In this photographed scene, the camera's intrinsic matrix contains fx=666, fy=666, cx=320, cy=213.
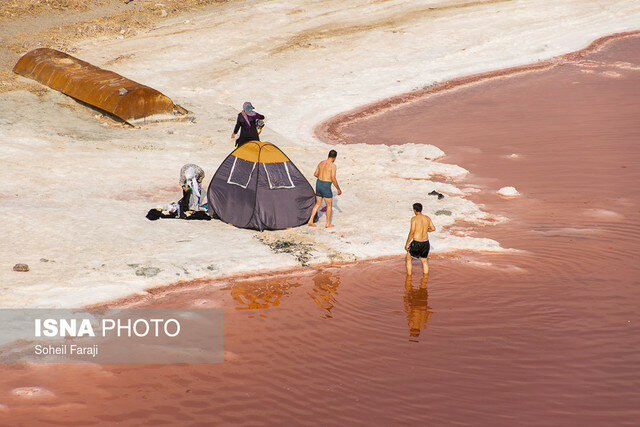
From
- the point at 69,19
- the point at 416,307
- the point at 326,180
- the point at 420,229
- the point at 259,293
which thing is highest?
the point at 69,19

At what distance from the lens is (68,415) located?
8.28 m

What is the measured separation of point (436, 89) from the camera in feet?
92.4

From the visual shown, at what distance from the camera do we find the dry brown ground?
97.6ft

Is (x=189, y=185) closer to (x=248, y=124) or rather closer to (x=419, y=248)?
(x=248, y=124)

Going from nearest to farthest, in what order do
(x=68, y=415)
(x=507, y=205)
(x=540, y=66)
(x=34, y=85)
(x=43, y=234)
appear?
(x=68, y=415)
(x=43, y=234)
(x=507, y=205)
(x=34, y=85)
(x=540, y=66)

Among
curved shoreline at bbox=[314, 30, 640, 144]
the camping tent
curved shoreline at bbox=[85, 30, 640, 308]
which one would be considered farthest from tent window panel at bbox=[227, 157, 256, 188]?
curved shoreline at bbox=[314, 30, 640, 144]

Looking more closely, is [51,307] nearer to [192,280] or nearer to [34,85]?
[192,280]

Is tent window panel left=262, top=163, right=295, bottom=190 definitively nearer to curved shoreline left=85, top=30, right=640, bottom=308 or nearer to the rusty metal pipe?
curved shoreline left=85, top=30, right=640, bottom=308

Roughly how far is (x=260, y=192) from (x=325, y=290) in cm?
332

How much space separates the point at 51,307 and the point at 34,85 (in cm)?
1578

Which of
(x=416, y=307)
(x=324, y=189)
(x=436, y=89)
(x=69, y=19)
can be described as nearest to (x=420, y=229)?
(x=416, y=307)

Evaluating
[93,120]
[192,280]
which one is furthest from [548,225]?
[93,120]

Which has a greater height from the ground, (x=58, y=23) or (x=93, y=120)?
(x=58, y=23)

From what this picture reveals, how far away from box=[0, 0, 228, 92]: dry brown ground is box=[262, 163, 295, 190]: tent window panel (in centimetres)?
1728
